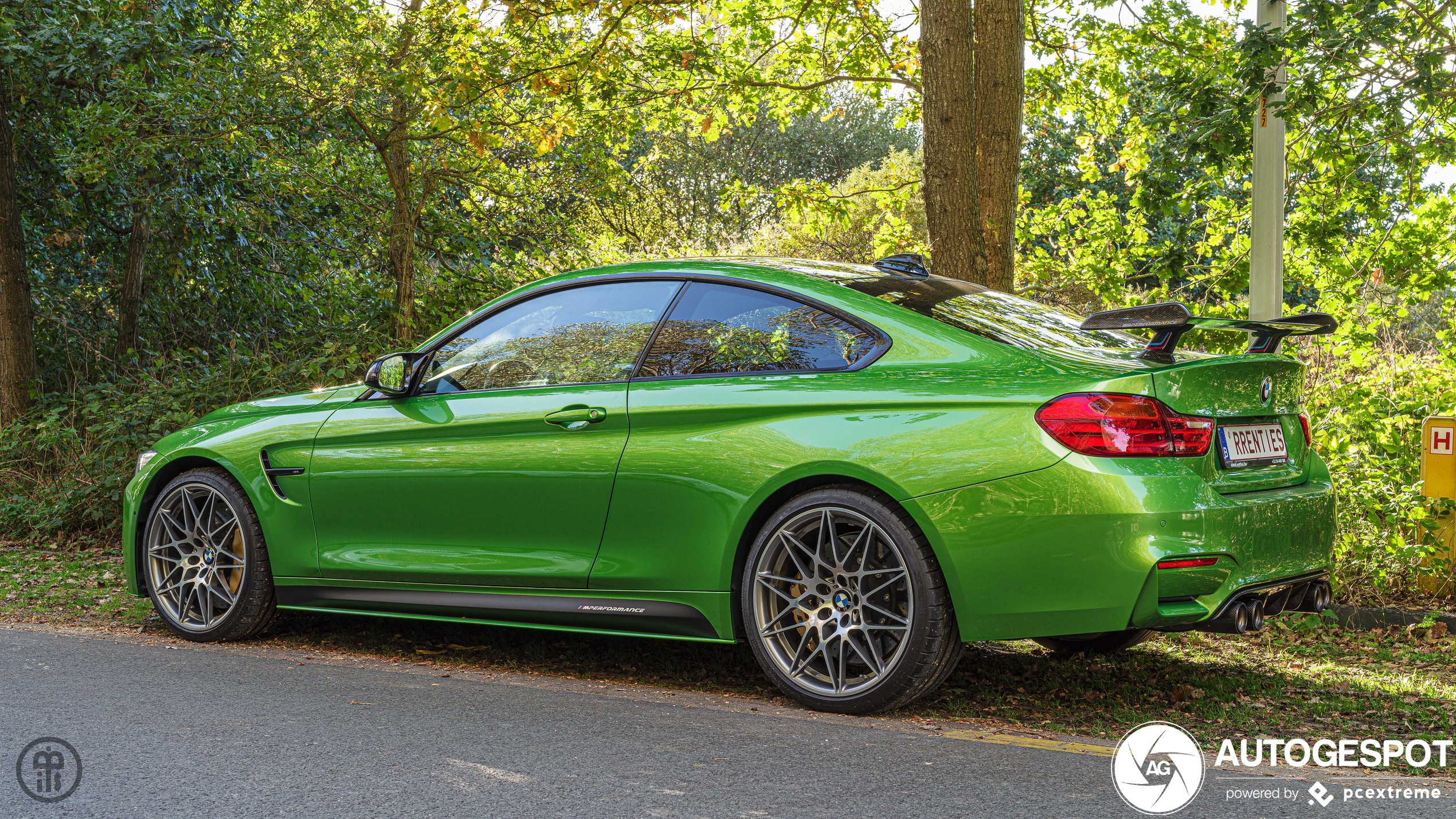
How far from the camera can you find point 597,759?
378cm

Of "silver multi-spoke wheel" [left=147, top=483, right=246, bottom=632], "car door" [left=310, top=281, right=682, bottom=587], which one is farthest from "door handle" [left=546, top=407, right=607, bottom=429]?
"silver multi-spoke wheel" [left=147, top=483, right=246, bottom=632]

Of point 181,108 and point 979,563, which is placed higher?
point 181,108

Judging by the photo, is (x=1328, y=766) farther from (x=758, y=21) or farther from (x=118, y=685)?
(x=758, y=21)

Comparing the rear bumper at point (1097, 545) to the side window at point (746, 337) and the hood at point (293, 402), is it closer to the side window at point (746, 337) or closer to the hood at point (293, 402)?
the side window at point (746, 337)

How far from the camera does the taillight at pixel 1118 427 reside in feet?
12.5

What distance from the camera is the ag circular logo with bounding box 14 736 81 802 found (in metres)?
3.49

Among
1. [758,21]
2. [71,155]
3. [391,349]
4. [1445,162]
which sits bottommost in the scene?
[391,349]

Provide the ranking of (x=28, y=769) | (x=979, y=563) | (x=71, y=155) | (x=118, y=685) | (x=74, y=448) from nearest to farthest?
→ (x=28, y=769)
(x=979, y=563)
(x=118, y=685)
(x=74, y=448)
(x=71, y=155)

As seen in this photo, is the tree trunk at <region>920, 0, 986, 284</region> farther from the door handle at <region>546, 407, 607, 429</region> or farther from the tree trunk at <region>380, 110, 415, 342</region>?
the tree trunk at <region>380, 110, 415, 342</region>

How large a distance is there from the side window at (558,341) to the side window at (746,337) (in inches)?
4.5

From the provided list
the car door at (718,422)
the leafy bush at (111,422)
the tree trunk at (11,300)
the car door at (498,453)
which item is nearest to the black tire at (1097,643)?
the car door at (718,422)

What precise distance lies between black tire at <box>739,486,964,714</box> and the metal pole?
4.07 m

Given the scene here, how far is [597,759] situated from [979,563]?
4.38 ft

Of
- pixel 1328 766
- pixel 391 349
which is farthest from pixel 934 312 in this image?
pixel 391 349
